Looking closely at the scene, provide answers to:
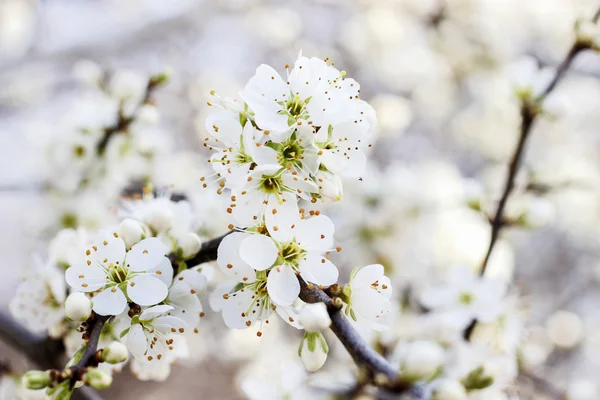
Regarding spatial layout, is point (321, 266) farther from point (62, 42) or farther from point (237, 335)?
point (62, 42)

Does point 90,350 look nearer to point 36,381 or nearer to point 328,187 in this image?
point 36,381

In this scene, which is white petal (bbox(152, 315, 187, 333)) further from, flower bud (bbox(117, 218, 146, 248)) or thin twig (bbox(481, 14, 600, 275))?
thin twig (bbox(481, 14, 600, 275))

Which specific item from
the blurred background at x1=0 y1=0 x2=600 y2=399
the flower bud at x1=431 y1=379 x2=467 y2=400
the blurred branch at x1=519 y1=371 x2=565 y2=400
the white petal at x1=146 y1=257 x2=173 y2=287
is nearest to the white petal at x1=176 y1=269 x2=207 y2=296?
the white petal at x1=146 y1=257 x2=173 y2=287

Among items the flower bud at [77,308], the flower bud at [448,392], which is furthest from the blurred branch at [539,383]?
the flower bud at [77,308]

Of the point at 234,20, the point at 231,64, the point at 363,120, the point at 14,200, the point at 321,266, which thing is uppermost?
the point at 363,120

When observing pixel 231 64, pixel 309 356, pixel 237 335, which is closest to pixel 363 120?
pixel 309 356
